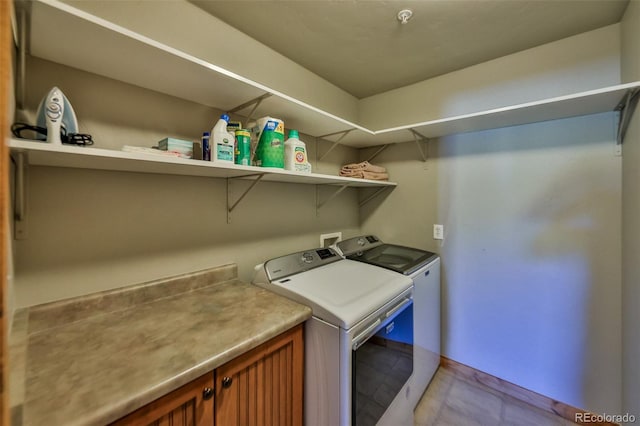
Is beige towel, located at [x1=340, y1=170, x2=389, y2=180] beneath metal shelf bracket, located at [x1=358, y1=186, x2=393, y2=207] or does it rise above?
above

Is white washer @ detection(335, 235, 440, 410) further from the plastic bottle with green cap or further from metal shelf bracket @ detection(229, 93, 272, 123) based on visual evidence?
metal shelf bracket @ detection(229, 93, 272, 123)

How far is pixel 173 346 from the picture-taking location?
0.82 meters

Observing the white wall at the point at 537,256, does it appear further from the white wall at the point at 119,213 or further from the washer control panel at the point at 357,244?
the white wall at the point at 119,213

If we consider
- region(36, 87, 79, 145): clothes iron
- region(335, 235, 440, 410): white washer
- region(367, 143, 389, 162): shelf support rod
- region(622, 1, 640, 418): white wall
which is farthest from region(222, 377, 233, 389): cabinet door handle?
region(367, 143, 389, 162): shelf support rod

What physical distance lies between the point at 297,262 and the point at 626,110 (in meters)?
2.06

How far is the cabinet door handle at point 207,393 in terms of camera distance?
0.78 metres

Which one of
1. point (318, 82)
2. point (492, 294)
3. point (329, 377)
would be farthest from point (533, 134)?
point (329, 377)

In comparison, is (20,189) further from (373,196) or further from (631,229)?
(631,229)

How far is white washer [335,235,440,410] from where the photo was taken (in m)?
1.62

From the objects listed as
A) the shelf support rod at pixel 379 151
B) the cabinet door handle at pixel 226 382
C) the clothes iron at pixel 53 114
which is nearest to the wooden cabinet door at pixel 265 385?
the cabinet door handle at pixel 226 382

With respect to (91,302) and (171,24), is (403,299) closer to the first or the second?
(91,302)

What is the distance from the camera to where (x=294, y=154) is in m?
1.41

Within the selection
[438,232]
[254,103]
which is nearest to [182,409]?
[254,103]

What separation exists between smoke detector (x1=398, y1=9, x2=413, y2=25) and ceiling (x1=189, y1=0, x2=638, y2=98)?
0.8 inches
